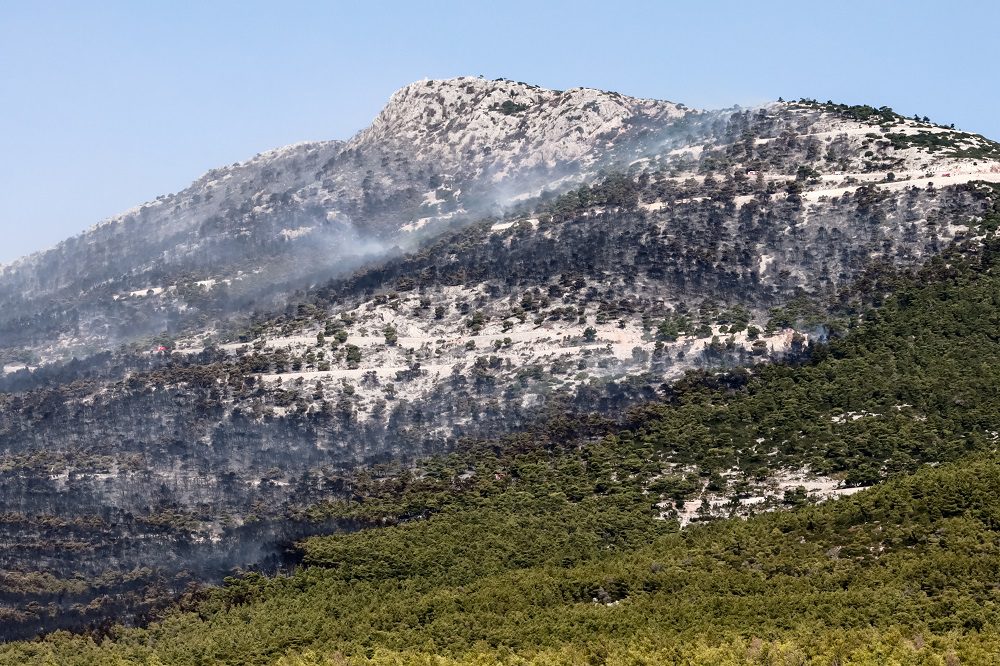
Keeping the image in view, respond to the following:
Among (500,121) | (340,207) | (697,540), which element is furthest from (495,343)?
(500,121)

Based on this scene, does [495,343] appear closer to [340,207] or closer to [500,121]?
[340,207]

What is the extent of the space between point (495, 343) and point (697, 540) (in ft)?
138

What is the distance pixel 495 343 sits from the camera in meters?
131

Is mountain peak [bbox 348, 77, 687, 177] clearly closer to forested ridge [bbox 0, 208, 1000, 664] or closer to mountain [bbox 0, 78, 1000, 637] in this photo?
mountain [bbox 0, 78, 1000, 637]

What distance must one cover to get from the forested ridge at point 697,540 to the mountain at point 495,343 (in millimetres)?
654

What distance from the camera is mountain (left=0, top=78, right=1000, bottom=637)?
4309 inches

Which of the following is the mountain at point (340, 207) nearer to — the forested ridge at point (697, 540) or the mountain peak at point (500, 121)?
the mountain peak at point (500, 121)

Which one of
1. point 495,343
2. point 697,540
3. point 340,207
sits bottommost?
point 697,540

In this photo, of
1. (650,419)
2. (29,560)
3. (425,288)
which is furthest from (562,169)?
(29,560)

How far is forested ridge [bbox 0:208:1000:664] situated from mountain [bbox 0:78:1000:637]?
0.65m

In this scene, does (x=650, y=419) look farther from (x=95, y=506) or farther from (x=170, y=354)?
(x=170, y=354)

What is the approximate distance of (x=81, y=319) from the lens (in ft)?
575

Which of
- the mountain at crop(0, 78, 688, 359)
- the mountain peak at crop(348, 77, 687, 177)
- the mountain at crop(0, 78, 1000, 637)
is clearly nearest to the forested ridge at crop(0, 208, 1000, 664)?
the mountain at crop(0, 78, 1000, 637)

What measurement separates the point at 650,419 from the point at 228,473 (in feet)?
113
